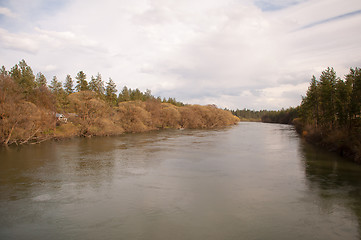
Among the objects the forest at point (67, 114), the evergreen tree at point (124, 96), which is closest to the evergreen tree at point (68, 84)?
the forest at point (67, 114)

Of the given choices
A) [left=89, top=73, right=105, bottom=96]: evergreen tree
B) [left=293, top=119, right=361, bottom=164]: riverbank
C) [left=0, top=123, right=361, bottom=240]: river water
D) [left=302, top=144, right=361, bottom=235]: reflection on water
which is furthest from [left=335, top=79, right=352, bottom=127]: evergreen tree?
[left=89, top=73, right=105, bottom=96]: evergreen tree

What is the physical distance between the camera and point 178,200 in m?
11.9

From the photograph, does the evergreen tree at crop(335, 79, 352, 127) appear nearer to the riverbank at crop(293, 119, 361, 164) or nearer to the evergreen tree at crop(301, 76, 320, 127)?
the riverbank at crop(293, 119, 361, 164)

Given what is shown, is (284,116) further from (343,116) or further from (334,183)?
(334,183)

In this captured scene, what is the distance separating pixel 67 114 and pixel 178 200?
→ 3602 centimetres

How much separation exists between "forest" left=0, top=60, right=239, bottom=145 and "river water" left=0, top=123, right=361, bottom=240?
11.7 metres

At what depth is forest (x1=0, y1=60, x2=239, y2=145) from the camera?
3008 cm

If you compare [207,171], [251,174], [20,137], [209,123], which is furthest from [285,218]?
[209,123]

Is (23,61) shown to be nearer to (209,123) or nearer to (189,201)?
(209,123)

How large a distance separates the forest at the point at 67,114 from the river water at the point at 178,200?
11746 millimetres

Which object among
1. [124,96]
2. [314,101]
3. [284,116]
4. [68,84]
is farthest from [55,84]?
[284,116]

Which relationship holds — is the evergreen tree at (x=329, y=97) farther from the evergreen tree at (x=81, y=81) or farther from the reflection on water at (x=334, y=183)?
the evergreen tree at (x=81, y=81)

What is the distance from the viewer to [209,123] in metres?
77.6

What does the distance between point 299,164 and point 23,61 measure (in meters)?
68.8
